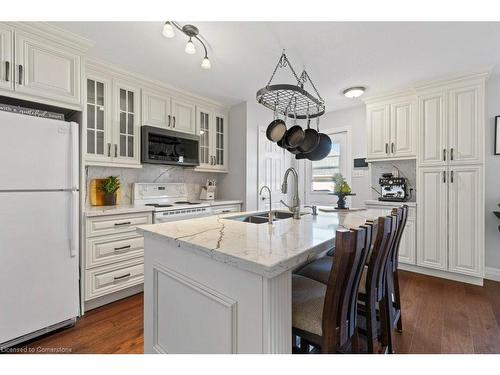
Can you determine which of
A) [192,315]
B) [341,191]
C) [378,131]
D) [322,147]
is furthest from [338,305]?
[378,131]

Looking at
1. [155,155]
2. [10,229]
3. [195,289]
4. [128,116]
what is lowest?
[195,289]

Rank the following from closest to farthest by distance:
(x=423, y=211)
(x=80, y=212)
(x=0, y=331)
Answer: (x=0, y=331)
(x=80, y=212)
(x=423, y=211)

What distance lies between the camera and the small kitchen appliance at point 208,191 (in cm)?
368

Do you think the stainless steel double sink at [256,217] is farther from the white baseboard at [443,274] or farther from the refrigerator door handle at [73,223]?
the white baseboard at [443,274]

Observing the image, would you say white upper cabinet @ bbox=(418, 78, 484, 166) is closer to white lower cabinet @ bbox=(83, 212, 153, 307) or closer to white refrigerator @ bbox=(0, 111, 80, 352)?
white lower cabinet @ bbox=(83, 212, 153, 307)

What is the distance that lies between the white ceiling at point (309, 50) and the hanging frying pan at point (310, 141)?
858 millimetres

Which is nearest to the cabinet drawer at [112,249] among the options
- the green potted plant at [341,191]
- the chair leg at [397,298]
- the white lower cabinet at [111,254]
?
the white lower cabinet at [111,254]

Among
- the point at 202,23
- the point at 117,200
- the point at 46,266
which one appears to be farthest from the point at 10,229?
the point at 202,23

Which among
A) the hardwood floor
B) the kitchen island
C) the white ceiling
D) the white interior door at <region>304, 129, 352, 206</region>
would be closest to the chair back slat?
the kitchen island

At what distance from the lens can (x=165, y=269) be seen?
4.32 feet

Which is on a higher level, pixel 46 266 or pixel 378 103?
pixel 378 103

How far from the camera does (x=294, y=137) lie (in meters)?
1.90

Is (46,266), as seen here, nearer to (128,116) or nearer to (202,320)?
(202,320)

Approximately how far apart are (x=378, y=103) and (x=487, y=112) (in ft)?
4.02
